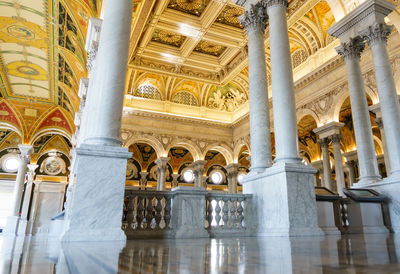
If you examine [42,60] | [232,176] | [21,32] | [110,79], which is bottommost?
[110,79]

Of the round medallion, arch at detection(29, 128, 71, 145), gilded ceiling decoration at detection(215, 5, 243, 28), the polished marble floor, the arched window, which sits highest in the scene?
gilded ceiling decoration at detection(215, 5, 243, 28)

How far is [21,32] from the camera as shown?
1246 cm

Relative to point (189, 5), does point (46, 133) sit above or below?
below

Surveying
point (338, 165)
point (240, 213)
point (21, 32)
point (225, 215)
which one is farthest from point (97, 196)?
point (21, 32)

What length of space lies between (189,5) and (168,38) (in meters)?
2.38

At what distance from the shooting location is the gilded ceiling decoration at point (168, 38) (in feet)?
43.4

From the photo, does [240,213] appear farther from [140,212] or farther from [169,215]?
[140,212]

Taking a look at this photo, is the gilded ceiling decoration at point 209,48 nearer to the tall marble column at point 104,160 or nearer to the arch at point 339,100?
the arch at point 339,100

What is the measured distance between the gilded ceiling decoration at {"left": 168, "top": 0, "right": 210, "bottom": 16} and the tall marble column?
25.8ft

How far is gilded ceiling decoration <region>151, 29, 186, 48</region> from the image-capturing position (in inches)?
521

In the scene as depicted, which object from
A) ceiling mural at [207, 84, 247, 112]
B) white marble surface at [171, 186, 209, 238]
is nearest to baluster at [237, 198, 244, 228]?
white marble surface at [171, 186, 209, 238]

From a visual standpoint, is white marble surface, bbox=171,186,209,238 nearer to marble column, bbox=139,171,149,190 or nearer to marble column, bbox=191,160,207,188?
marble column, bbox=191,160,207,188

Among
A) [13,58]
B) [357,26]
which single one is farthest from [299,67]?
[13,58]

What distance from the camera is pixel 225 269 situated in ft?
4.11
